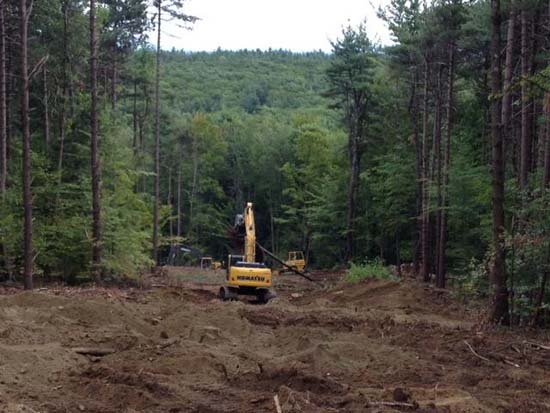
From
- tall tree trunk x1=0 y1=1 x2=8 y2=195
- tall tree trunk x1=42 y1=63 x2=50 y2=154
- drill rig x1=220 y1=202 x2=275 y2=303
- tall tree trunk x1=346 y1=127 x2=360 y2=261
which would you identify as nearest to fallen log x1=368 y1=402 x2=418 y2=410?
drill rig x1=220 y1=202 x2=275 y2=303

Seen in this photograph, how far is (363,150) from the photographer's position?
43281 millimetres

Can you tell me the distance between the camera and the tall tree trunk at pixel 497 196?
13586 millimetres

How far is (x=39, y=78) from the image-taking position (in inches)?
1089


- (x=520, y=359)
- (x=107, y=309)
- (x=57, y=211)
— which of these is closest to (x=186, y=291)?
(x=57, y=211)

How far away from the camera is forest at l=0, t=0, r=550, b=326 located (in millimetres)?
15547

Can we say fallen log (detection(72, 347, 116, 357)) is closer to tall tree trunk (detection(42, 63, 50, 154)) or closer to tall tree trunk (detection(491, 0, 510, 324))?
tall tree trunk (detection(491, 0, 510, 324))

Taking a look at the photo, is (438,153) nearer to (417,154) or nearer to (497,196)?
(417,154)

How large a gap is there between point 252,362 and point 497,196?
21.8 feet

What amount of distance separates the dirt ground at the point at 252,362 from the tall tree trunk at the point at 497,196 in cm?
61

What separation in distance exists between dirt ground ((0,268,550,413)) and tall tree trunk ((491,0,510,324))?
24.1 inches

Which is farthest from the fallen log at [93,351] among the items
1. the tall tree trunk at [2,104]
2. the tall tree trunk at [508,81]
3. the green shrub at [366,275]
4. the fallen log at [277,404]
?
the green shrub at [366,275]

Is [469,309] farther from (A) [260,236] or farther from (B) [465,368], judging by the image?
(A) [260,236]

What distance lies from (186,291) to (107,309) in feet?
30.2

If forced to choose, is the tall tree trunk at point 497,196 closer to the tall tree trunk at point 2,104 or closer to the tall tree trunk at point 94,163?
the tall tree trunk at point 94,163
